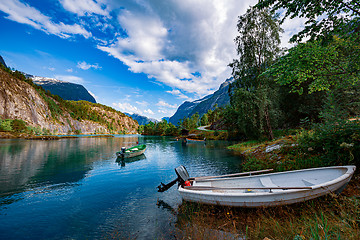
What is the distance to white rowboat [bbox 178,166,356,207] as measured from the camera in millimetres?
5414

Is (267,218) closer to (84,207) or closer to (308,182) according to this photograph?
(308,182)

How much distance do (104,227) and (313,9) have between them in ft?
52.4

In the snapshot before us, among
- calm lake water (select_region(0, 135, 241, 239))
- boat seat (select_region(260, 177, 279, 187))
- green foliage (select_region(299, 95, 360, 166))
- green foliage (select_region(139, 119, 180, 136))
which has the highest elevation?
green foliage (select_region(139, 119, 180, 136))

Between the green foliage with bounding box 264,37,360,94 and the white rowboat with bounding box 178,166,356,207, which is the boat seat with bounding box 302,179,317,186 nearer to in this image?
the white rowboat with bounding box 178,166,356,207

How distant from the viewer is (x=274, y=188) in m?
5.83

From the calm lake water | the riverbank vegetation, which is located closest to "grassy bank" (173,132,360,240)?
the riverbank vegetation

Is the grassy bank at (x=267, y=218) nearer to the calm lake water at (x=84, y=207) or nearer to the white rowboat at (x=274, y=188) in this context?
the white rowboat at (x=274, y=188)

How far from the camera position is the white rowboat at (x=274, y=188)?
17.8 feet

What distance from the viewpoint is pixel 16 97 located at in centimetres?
9188

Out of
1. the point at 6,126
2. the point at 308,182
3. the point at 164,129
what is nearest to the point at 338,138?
the point at 308,182

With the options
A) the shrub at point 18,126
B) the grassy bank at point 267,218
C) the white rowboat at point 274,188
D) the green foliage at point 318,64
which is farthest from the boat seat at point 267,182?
the shrub at point 18,126

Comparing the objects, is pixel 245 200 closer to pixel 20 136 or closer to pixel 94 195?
pixel 94 195

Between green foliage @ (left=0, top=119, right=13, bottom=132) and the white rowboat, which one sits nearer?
the white rowboat

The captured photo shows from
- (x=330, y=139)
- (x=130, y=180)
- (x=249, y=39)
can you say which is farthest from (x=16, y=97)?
(x=330, y=139)
